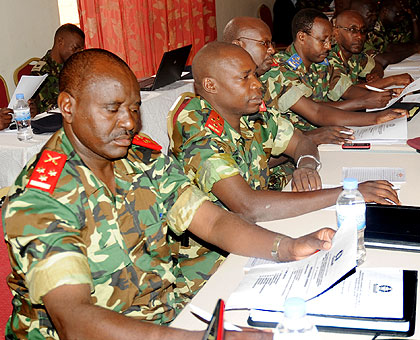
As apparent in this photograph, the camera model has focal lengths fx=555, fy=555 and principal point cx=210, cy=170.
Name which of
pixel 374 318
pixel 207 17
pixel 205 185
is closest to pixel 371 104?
pixel 205 185

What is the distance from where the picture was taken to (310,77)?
10.8 feet

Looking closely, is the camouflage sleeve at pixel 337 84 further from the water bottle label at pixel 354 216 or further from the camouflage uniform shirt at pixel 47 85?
the water bottle label at pixel 354 216

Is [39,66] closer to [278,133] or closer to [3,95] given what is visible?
[3,95]

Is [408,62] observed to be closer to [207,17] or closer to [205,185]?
[207,17]

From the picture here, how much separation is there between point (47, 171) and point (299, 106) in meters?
1.78

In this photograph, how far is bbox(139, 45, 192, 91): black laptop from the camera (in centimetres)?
386

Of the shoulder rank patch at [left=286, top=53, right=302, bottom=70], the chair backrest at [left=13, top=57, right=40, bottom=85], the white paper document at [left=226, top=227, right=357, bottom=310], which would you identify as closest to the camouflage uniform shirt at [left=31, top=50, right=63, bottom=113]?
the chair backrest at [left=13, top=57, right=40, bottom=85]

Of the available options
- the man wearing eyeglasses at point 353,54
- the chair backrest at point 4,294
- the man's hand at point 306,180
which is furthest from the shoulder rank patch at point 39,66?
the man's hand at point 306,180

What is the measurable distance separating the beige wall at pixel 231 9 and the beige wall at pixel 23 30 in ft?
9.31

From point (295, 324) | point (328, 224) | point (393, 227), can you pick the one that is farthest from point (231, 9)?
point (295, 324)

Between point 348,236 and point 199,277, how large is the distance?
74 centimetres

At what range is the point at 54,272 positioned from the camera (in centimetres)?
111

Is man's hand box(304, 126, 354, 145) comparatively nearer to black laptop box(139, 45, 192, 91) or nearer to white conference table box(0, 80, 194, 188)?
white conference table box(0, 80, 194, 188)

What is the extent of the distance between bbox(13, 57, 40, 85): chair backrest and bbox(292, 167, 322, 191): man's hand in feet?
8.77
